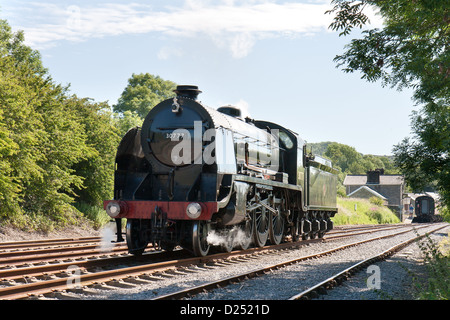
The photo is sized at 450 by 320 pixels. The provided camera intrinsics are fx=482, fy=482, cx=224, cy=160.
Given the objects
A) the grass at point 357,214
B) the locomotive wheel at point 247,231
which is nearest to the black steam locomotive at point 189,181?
the locomotive wheel at point 247,231

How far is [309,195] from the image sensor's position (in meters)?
15.8

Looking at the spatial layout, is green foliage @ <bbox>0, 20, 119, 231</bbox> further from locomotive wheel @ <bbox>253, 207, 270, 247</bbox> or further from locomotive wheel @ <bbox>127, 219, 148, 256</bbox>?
locomotive wheel @ <bbox>253, 207, 270, 247</bbox>

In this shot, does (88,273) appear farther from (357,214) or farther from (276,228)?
(357,214)

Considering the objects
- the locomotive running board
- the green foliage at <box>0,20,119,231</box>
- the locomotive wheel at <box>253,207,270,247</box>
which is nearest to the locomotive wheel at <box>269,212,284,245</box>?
the locomotive wheel at <box>253,207,270,247</box>

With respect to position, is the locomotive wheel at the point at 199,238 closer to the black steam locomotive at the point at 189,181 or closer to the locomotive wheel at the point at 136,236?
the black steam locomotive at the point at 189,181

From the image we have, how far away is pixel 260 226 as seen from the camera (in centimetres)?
1263

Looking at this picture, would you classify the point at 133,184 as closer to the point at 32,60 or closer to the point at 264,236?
the point at 264,236

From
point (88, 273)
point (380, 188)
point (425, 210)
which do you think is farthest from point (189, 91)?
point (380, 188)

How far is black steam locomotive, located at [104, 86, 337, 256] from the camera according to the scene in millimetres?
9836

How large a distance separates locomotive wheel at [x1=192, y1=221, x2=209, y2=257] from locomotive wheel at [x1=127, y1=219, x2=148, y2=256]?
116 centimetres

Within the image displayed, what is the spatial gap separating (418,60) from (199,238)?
583cm

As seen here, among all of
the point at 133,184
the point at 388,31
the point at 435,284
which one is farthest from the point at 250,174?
the point at 435,284
